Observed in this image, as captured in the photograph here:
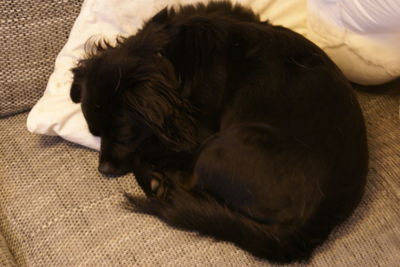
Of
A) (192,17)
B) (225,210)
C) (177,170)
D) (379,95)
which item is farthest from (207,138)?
(379,95)

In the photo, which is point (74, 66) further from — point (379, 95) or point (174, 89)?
point (379, 95)

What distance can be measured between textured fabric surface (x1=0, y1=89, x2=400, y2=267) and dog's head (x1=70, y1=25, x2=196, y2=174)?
0.11 metres

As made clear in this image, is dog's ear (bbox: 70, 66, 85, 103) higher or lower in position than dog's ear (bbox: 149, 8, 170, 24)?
lower

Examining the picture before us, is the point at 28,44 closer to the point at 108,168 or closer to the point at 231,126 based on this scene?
the point at 108,168

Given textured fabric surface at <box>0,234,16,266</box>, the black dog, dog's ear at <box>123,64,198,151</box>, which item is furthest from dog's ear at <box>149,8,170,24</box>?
textured fabric surface at <box>0,234,16,266</box>

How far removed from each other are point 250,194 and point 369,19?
0.65 m

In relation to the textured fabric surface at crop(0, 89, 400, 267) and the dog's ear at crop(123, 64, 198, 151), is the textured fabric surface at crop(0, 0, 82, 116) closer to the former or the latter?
the textured fabric surface at crop(0, 89, 400, 267)

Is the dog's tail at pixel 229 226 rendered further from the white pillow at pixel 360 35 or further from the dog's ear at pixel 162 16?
the white pillow at pixel 360 35

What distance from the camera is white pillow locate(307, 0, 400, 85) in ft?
4.24

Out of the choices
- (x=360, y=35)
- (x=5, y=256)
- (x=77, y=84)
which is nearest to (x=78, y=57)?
(x=77, y=84)

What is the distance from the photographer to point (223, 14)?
1.45 meters

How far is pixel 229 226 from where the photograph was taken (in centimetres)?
117

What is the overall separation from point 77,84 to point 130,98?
0.22 meters

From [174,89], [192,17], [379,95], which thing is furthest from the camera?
[379,95]
